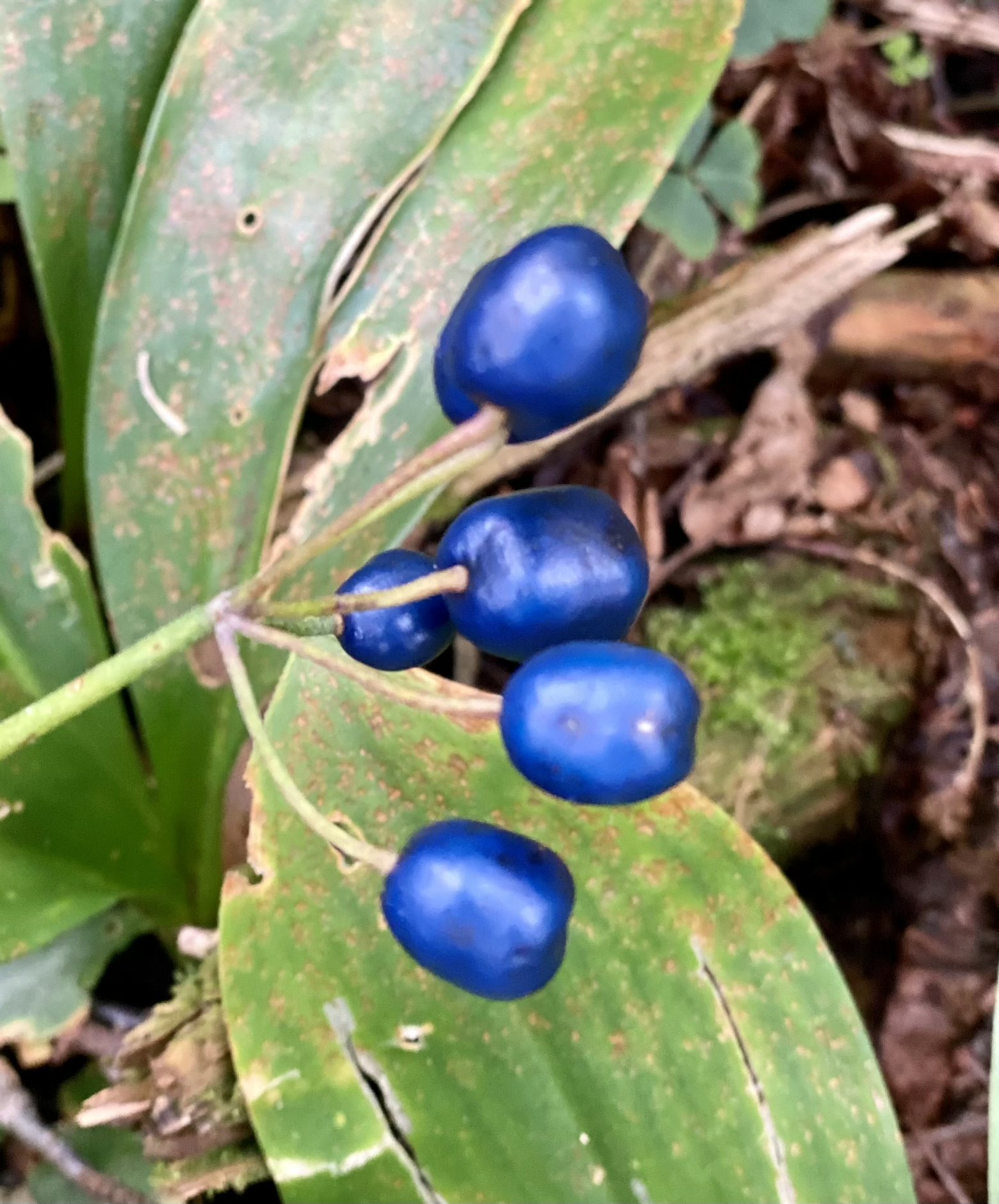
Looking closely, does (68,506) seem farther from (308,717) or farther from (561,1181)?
(561,1181)

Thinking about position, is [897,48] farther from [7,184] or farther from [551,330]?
[551,330]

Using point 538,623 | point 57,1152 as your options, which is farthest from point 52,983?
point 538,623

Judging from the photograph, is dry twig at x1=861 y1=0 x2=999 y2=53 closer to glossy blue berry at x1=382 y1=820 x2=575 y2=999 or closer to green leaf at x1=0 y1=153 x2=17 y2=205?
green leaf at x1=0 y1=153 x2=17 y2=205

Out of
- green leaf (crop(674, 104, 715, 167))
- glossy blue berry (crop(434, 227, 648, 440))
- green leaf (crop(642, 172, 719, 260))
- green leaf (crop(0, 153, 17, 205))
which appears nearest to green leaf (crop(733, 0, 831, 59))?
green leaf (crop(674, 104, 715, 167))

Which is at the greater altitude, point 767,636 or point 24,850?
point 24,850

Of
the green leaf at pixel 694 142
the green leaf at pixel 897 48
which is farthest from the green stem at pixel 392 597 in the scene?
the green leaf at pixel 897 48

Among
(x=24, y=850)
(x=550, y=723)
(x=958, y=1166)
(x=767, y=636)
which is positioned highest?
(x=550, y=723)

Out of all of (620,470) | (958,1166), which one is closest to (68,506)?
(620,470)

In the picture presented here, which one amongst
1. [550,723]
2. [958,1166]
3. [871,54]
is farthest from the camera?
[871,54]
